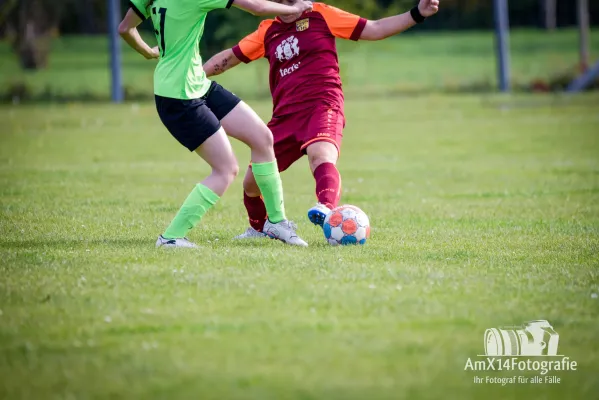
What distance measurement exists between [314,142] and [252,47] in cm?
112

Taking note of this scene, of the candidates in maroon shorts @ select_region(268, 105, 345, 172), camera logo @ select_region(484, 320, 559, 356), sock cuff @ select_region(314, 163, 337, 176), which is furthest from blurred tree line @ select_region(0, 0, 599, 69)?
camera logo @ select_region(484, 320, 559, 356)

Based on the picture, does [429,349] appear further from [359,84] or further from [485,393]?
[359,84]

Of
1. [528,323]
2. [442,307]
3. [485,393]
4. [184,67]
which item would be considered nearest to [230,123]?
[184,67]

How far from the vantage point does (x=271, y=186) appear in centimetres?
761

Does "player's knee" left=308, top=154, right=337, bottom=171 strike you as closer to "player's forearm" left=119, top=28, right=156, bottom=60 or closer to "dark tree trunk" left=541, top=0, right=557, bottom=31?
"player's forearm" left=119, top=28, right=156, bottom=60

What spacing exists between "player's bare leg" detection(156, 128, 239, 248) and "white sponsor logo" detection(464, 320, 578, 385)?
287 centimetres

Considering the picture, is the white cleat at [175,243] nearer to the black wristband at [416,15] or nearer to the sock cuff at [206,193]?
the sock cuff at [206,193]

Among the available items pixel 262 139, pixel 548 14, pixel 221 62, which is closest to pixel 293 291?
pixel 262 139

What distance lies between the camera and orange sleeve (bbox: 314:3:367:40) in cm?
819


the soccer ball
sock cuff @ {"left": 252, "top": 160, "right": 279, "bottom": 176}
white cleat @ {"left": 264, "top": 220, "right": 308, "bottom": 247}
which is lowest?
white cleat @ {"left": 264, "top": 220, "right": 308, "bottom": 247}

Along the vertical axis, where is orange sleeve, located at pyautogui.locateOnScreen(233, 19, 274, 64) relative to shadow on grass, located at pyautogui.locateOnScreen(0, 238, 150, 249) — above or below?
above

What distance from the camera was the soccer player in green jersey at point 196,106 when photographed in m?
7.05

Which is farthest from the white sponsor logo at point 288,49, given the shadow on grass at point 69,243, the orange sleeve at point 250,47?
the shadow on grass at point 69,243

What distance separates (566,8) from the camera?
5681cm
